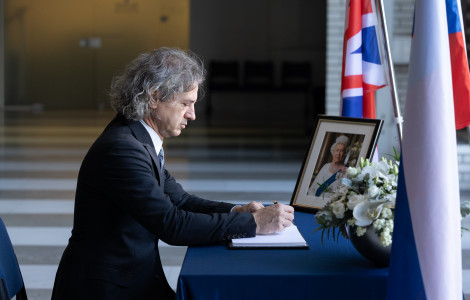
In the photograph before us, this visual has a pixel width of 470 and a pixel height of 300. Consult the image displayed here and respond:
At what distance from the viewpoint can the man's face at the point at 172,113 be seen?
2.35m

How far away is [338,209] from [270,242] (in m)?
0.31

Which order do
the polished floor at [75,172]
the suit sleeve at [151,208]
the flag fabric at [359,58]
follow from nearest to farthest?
the suit sleeve at [151,208] → the flag fabric at [359,58] → the polished floor at [75,172]

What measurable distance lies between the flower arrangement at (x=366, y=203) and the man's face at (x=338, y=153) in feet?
1.73

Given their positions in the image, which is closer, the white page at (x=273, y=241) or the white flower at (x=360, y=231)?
the white flower at (x=360, y=231)

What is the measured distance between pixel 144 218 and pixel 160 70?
439 mm

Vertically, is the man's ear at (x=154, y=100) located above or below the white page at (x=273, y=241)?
Answer: above

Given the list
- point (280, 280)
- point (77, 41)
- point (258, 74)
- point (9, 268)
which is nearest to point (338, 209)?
point (280, 280)

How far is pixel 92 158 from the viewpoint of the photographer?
228 cm

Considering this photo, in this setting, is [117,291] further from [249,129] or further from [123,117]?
[249,129]

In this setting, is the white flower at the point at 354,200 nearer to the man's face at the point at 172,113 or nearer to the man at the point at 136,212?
the man at the point at 136,212

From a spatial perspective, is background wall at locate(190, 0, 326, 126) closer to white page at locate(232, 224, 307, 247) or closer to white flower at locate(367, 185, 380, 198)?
white page at locate(232, 224, 307, 247)

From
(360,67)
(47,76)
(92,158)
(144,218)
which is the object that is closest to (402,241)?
(144,218)

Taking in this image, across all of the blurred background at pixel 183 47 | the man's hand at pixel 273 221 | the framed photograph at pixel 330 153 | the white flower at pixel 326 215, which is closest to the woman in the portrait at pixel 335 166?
the framed photograph at pixel 330 153

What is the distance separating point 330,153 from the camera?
2678 mm
